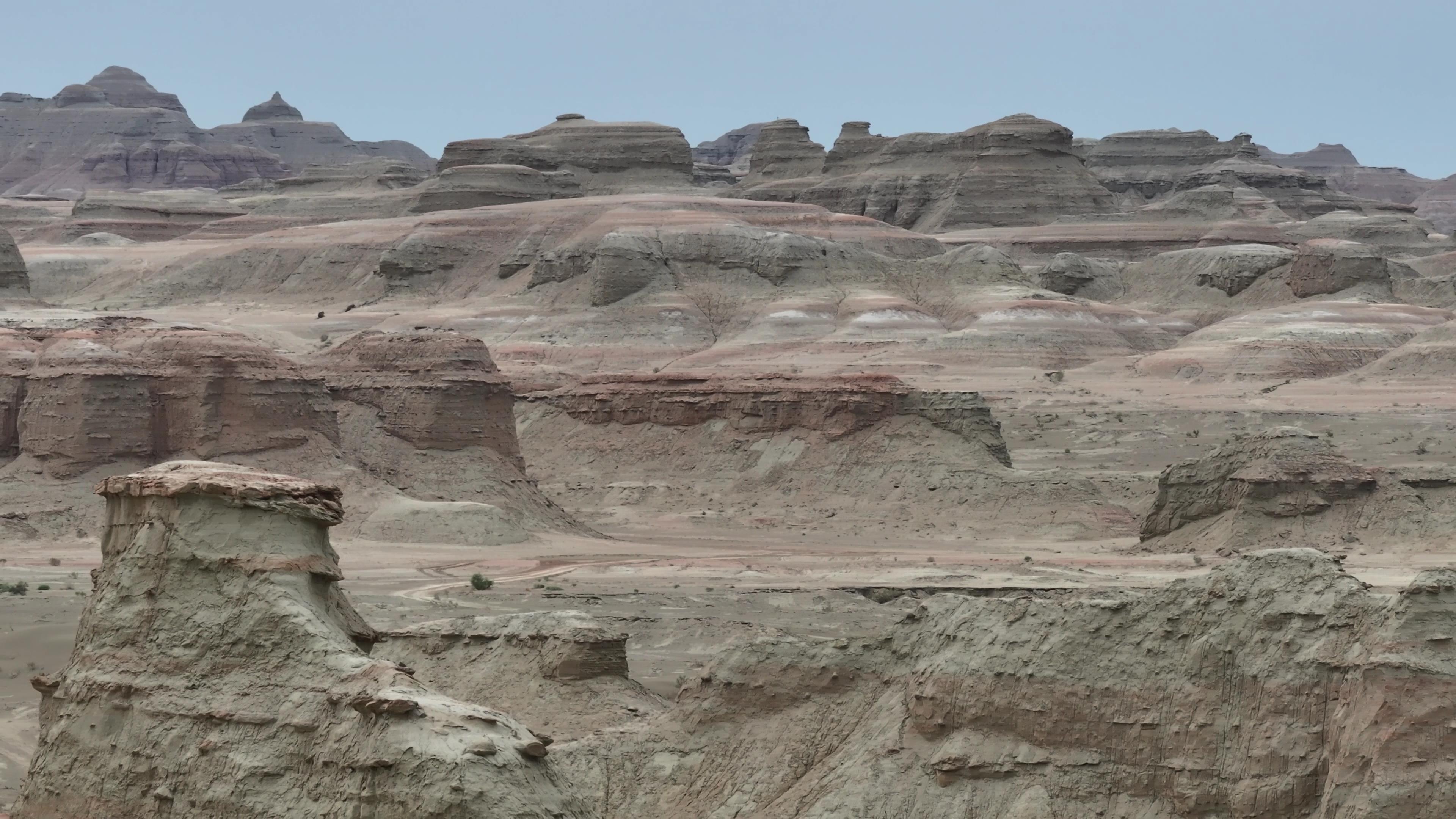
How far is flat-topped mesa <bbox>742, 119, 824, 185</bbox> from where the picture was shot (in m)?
140

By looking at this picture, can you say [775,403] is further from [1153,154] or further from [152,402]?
[1153,154]

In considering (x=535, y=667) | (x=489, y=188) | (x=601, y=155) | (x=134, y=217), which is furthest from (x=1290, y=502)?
(x=134, y=217)

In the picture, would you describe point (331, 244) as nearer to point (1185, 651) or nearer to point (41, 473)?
point (41, 473)

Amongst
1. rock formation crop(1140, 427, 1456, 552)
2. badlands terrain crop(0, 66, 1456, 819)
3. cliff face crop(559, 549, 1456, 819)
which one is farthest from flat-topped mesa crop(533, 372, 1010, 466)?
cliff face crop(559, 549, 1456, 819)

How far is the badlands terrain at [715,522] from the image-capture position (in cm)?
1354

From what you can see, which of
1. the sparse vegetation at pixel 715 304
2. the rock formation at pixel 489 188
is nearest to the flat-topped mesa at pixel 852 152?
the rock formation at pixel 489 188

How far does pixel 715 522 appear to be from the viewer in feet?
153

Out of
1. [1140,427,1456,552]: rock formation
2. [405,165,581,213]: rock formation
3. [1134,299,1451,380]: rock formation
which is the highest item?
[405,165,581,213]: rock formation

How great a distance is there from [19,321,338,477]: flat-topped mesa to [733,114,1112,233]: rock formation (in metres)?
89.1

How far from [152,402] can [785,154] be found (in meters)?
105

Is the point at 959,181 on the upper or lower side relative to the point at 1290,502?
upper

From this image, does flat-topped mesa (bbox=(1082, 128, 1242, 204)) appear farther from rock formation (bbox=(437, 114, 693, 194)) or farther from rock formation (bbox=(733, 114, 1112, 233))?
rock formation (bbox=(437, 114, 693, 194))

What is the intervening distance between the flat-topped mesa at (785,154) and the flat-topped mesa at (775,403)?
8566cm

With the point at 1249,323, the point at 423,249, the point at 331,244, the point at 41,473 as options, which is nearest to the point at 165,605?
the point at 41,473
